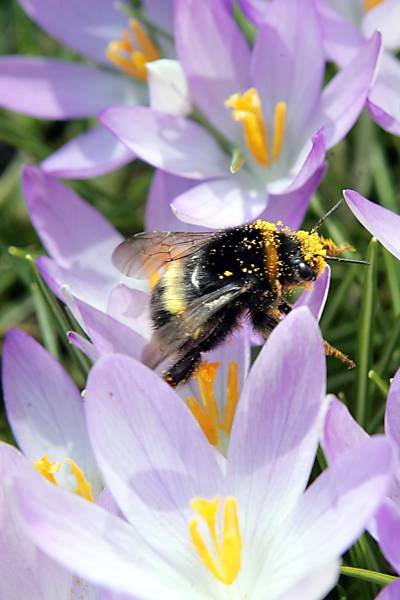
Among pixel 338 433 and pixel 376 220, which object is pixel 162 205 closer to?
pixel 376 220

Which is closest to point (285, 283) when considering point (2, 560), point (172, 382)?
point (172, 382)

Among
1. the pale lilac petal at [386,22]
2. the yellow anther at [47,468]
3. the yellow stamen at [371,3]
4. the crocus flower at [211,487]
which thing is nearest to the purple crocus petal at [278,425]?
the crocus flower at [211,487]

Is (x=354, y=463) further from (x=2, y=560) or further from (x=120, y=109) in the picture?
(x=120, y=109)

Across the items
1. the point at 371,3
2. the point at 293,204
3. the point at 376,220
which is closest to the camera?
the point at 376,220

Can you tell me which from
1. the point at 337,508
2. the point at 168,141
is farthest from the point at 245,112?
the point at 337,508

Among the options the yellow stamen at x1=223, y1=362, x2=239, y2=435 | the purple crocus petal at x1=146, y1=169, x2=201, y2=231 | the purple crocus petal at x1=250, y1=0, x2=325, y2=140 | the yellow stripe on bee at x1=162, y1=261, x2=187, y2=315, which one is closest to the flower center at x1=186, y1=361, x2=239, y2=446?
the yellow stamen at x1=223, y1=362, x2=239, y2=435

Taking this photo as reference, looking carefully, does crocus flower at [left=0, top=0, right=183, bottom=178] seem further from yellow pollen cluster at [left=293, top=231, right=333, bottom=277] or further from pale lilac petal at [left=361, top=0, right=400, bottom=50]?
yellow pollen cluster at [left=293, top=231, right=333, bottom=277]

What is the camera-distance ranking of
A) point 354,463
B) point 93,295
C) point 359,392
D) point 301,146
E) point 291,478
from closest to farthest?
1. point 354,463
2. point 291,478
3. point 359,392
4. point 93,295
5. point 301,146

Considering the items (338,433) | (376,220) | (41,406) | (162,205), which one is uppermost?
(376,220)
